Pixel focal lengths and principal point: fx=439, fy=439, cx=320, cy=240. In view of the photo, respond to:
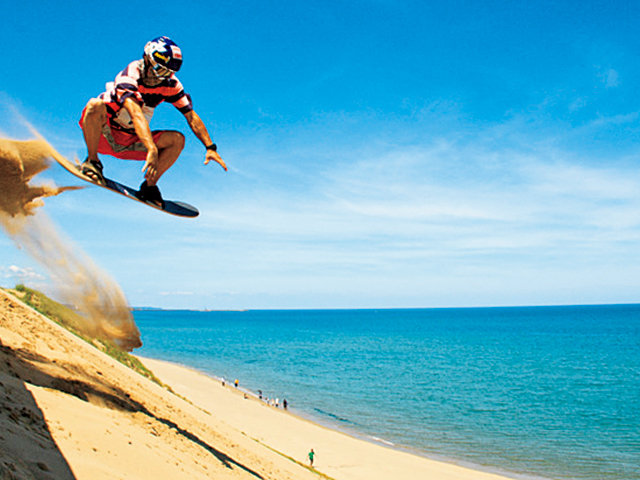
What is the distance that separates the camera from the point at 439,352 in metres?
81.3

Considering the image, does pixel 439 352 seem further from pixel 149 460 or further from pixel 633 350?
pixel 149 460

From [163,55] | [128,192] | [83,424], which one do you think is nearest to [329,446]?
[83,424]

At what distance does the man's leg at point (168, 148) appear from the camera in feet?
16.7

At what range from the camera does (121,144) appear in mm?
5172

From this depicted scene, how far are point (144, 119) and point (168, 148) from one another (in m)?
0.50

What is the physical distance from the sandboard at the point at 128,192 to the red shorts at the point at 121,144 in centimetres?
35

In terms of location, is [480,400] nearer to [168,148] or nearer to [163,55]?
[168,148]

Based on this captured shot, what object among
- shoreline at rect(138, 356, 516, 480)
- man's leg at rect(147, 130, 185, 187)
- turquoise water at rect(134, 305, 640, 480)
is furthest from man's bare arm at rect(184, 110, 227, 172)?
turquoise water at rect(134, 305, 640, 480)

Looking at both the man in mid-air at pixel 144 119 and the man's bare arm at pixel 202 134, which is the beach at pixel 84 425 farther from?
the man's bare arm at pixel 202 134

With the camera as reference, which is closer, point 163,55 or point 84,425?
point 163,55

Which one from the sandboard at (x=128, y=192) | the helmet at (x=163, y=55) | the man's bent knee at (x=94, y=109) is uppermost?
the helmet at (x=163, y=55)

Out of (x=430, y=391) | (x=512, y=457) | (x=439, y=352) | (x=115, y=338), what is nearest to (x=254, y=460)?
(x=115, y=338)

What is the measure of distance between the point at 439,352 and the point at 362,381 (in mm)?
37530

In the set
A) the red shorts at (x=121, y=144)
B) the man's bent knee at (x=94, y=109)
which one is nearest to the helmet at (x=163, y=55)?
the man's bent knee at (x=94, y=109)
